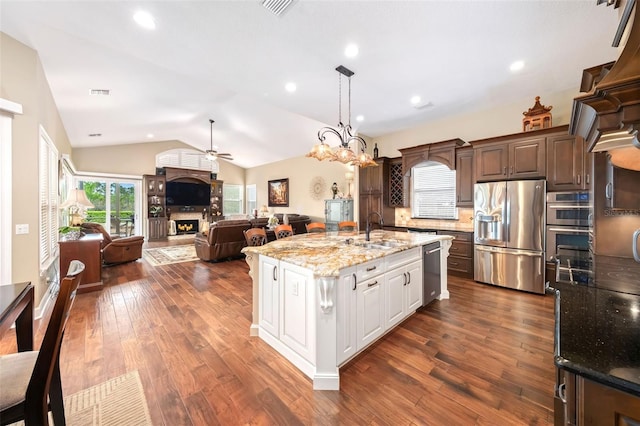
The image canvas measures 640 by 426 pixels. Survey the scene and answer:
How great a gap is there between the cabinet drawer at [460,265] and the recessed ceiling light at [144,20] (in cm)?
562

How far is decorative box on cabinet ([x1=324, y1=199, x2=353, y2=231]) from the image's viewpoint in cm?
671

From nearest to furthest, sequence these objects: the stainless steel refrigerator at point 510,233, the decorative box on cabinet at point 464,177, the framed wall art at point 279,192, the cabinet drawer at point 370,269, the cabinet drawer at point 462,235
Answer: the cabinet drawer at point 370,269 < the stainless steel refrigerator at point 510,233 < the cabinet drawer at point 462,235 < the decorative box on cabinet at point 464,177 < the framed wall art at point 279,192

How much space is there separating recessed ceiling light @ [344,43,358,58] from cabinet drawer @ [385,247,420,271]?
248 centimetres

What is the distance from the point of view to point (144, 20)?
2578 mm

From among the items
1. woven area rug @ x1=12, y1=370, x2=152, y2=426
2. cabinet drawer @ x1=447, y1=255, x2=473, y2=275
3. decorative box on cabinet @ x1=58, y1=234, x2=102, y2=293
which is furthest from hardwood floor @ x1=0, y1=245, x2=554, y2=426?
cabinet drawer @ x1=447, y1=255, x2=473, y2=275

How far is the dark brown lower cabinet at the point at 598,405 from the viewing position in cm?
67

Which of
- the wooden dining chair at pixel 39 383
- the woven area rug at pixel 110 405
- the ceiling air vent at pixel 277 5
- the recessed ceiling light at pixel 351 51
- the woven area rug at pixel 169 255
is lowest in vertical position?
Result: the woven area rug at pixel 110 405

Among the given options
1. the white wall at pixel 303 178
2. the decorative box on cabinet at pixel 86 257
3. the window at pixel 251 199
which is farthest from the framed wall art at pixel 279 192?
the decorative box on cabinet at pixel 86 257

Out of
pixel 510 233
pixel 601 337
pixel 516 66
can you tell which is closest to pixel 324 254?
pixel 601 337

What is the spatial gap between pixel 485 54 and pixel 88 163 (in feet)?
36.3

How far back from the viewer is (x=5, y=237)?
271 cm

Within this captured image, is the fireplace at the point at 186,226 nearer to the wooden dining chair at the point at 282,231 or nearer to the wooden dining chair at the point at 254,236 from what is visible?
the wooden dining chair at the point at 254,236

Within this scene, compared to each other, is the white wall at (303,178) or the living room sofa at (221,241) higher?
the white wall at (303,178)

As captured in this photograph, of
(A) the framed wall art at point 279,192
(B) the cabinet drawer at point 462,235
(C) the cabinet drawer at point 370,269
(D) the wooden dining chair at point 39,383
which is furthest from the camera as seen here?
(A) the framed wall art at point 279,192
